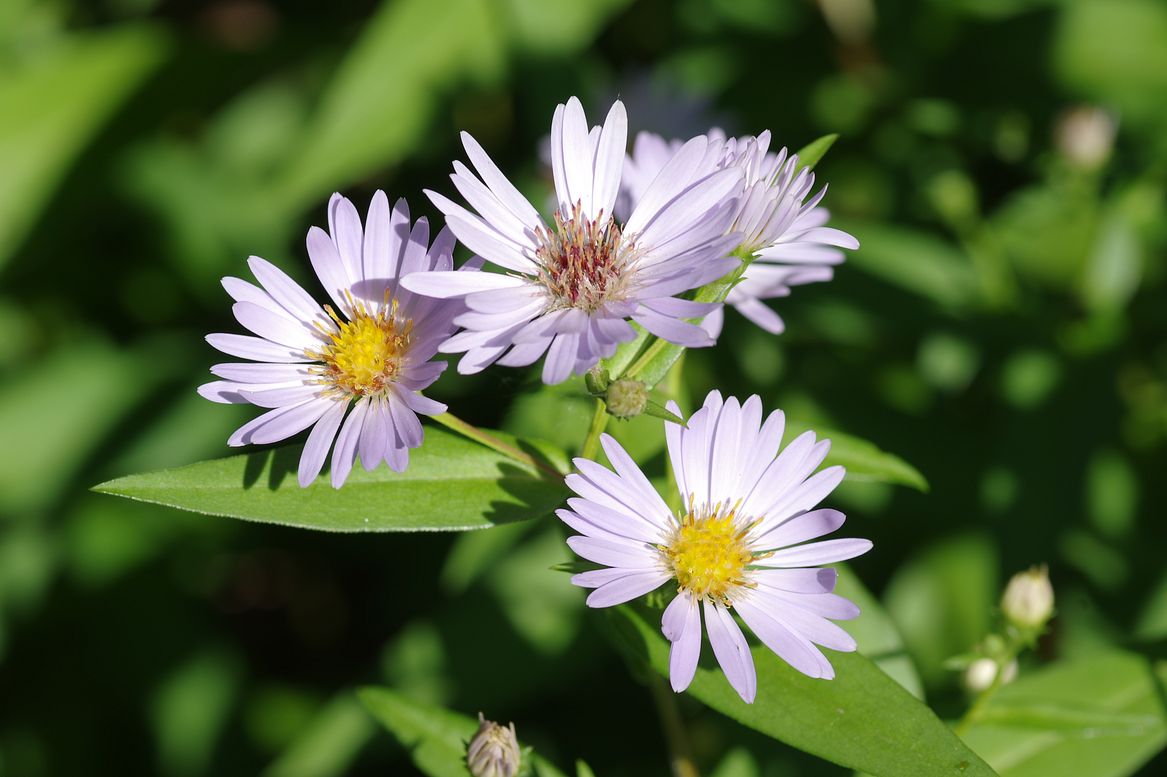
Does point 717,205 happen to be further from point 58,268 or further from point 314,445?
point 58,268

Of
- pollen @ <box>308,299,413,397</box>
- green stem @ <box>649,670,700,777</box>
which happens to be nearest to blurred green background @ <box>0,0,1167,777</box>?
green stem @ <box>649,670,700,777</box>

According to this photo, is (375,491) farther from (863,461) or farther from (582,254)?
(863,461)

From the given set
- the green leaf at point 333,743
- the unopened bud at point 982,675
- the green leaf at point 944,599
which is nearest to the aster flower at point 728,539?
the unopened bud at point 982,675

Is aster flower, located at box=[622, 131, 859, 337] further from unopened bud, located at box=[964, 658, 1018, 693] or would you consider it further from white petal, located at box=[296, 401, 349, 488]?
unopened bud, located at box=[964, 658, 1018, 693]

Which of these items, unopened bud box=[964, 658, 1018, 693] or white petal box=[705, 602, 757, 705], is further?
unopened bud box=[964, 658, 1018, 693]

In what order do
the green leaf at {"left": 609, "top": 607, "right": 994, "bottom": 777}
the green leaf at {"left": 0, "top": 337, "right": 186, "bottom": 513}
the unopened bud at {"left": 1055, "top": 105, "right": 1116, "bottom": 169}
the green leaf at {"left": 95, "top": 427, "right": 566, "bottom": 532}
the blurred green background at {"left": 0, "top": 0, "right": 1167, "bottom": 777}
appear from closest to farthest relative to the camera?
1. the green leaf at {"left": 609, "top": 607, "right": 994, "bottom": 777}
2. the green leaf at {"left": 95, "top": 427, "right": 566, "bottom": 532}
3. the blurred green background at {"left": 0, "top": 0, "right": 1167, "bottom": 777}
4. the unopened bud at {"left": 1055, "top": 105, "right": 1116, "bottom": 169}
5. the green leaf at {"left": 0, "top": 337, "right": 186, "bottom": 513}

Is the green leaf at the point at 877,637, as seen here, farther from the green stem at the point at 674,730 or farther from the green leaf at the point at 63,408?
the green leaf at the point at 63,408

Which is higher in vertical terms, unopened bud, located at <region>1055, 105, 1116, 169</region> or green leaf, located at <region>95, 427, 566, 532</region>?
unopened bud, located at <region>1055, 105, 1116, 169</region>

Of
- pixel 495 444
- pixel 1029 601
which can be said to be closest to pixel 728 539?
pixel 495 444
